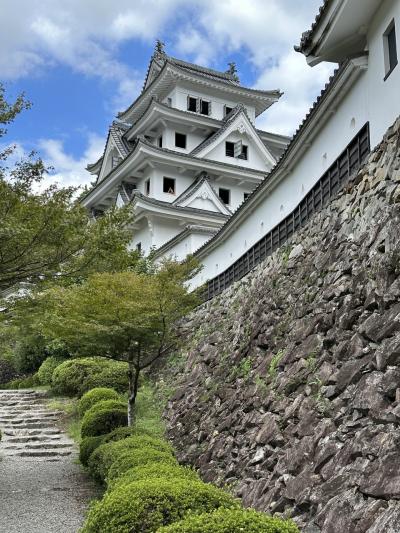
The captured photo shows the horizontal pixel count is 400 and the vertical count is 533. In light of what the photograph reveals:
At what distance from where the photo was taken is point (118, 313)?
1155cm

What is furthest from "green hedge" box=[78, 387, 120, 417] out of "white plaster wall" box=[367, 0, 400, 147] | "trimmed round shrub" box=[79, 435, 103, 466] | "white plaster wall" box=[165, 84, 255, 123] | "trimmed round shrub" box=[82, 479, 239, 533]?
"white plaster wall" box=[165, 84, 255, 123]

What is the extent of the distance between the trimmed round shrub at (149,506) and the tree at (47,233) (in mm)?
4471

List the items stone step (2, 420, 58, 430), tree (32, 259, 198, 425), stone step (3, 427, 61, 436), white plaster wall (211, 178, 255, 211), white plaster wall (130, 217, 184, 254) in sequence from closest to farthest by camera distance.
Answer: tree (32, 259, 198, 425) → stone step (3, 427, 61, 436) → stone step (2, 420, 58, 430) → white plaster wall (130, 217, 184, 254) → white plaster wall (211, 178, 255, 211)

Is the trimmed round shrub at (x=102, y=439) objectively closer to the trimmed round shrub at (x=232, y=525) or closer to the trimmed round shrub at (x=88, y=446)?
the trimmed round shrub at (x=88, y=446)

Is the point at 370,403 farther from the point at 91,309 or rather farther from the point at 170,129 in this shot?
the point at 170,129

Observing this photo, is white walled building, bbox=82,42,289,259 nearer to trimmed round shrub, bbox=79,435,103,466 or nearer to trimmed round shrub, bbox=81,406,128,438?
trimmed round shrub, bbox=81,406,128,438

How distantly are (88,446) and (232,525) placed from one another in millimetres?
9008

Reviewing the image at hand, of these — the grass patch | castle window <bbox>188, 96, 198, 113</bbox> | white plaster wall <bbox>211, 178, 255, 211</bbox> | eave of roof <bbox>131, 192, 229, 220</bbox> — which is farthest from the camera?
castle window <bbox>188, 96, 198, 113</bbox>

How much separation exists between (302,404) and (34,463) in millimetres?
9013

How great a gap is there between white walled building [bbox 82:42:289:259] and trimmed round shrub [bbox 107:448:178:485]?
622 inches

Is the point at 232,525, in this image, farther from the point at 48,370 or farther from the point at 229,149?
the point at 229,149

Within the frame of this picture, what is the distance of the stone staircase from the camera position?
14424 millimetres

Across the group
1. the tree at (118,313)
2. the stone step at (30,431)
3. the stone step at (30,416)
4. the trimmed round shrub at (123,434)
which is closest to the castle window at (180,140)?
the stone step at (30,416)

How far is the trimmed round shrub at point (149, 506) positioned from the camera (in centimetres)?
489
